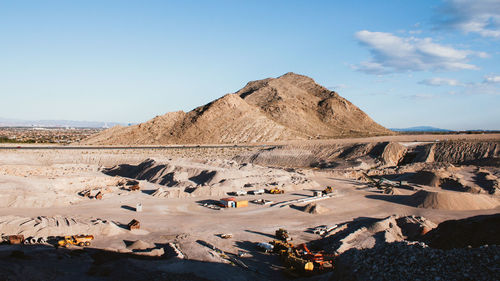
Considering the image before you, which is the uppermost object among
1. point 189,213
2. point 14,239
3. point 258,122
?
point 258,122

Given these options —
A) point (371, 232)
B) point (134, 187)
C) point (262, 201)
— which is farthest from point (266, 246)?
point (134, 187)

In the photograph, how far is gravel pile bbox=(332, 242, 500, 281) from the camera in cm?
1148

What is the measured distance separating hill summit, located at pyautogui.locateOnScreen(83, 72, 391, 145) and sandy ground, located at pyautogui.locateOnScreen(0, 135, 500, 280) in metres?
43.8

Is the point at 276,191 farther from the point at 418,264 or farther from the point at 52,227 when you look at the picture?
the point at 418,264

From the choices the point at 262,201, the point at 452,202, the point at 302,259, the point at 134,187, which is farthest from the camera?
the point at 134,187

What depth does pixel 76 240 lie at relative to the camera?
68.7 ft

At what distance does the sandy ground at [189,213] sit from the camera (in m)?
22.0

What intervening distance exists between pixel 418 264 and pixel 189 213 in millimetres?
20235

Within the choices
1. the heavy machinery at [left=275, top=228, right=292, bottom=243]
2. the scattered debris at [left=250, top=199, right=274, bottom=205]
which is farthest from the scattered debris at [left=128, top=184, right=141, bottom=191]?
the heavy machinery at [left=275, top=228, right=292, bottom=243]

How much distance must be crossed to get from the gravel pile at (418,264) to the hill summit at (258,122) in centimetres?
7194

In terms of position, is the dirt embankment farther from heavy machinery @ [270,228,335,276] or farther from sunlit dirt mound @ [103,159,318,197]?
heavy machinery @ [270,228,335,276]

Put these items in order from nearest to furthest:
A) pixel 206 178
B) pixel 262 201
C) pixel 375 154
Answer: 1. pixel 262 201
2. pixel 206 178
3. pixel 375 154

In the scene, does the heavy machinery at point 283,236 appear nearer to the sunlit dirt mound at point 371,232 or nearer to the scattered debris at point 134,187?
the sunlit dirt mound at point 371,232

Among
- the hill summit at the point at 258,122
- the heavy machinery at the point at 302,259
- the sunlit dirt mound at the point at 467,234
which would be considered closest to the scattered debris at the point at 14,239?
the heavy machinery at the point at 302,259
